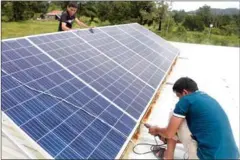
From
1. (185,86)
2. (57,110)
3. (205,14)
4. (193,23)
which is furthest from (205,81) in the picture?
(205,14)

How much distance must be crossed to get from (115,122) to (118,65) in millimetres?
3044

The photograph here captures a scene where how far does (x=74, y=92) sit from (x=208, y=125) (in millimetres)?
2640

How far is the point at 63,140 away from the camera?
15.9 ft

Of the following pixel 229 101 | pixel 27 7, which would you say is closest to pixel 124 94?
pixel 229 101

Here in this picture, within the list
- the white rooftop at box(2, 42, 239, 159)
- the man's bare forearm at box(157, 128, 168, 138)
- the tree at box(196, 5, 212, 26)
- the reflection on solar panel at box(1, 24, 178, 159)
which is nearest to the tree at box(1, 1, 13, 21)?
the tree at box(196, 5, 212, 26)

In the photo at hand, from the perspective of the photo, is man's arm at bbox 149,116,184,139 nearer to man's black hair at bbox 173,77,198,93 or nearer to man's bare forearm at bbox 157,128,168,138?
man's bare forearm at bbox 157,128,168,138

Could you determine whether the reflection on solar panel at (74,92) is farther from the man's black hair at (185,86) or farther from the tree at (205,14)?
the tree at (205,14)

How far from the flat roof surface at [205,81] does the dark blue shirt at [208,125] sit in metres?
1.24

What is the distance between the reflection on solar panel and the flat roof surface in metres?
0.45

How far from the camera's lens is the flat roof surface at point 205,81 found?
730cm

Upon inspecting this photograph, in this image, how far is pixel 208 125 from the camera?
186 inches

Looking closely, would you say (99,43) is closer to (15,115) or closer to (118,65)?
(118,65)

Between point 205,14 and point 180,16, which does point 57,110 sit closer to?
point 180,16

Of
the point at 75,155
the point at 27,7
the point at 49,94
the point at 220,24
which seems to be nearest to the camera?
the point at 75,155
